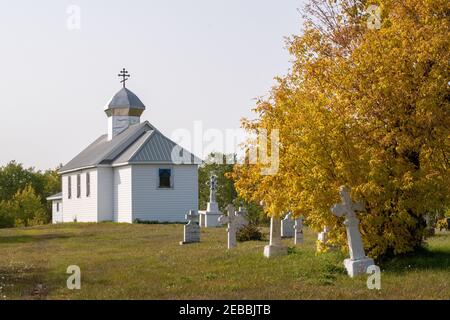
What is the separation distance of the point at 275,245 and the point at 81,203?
3043 cm

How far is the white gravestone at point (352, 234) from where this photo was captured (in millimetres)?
14039

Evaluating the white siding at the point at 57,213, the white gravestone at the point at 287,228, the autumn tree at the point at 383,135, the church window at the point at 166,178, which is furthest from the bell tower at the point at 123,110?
the autumn tree at the point at 383,135

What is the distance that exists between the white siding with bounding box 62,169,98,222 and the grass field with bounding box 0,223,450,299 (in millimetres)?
21061

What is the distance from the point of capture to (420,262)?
48.7ft

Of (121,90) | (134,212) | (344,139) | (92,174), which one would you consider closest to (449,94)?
(344,139)

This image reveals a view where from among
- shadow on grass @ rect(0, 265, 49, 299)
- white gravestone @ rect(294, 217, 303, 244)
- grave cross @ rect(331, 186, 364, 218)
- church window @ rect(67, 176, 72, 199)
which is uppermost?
church window @ rect(67, 176, 72, 199)

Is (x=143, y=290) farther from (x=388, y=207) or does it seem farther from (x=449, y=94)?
(x=449, y=94)

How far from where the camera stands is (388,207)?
1466 cm

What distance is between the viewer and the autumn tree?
14.4m

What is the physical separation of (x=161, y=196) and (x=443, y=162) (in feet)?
89.1

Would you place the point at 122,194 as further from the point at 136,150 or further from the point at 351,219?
the point at 351,219

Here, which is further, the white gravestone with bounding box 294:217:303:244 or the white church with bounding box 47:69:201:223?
the white church with bounding box 47:69:201:223

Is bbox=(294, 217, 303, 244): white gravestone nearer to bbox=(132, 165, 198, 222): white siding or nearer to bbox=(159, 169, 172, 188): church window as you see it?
bbox=(132, 165, 198, 222): white siding

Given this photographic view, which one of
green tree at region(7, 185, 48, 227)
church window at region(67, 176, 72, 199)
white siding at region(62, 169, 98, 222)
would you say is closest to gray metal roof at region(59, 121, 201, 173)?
white siding at region(62, 169, 98, 222)
